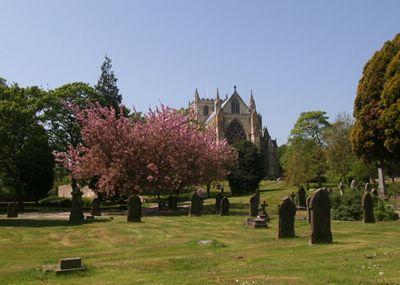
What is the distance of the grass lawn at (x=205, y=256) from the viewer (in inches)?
341

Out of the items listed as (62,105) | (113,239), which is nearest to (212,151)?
(62,105)

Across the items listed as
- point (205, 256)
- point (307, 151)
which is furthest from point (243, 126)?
point (205, 256)

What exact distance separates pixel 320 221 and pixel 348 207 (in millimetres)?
11797

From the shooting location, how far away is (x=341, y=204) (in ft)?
81.9

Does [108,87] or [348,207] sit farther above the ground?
[108,87]

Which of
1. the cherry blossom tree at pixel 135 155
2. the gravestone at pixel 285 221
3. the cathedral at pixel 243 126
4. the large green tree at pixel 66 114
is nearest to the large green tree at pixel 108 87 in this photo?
the large green tree at pixel 66 114

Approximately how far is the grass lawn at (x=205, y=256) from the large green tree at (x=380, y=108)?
7.34 m

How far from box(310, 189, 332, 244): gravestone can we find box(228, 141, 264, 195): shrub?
1792 inches

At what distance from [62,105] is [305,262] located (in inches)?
1487

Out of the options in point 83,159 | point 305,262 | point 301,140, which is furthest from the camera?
point 301,140

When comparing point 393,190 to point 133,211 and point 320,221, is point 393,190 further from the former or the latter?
point 320,221

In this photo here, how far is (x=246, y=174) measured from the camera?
197 feet

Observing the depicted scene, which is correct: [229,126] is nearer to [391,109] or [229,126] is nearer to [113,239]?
[391,109]

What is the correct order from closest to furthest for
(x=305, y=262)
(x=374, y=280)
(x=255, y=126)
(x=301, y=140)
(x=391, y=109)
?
(x=374, y=280) → (x=305, y=262) → (x=391, y=109) → (x=301, y=140) → (x=255, y=126)
